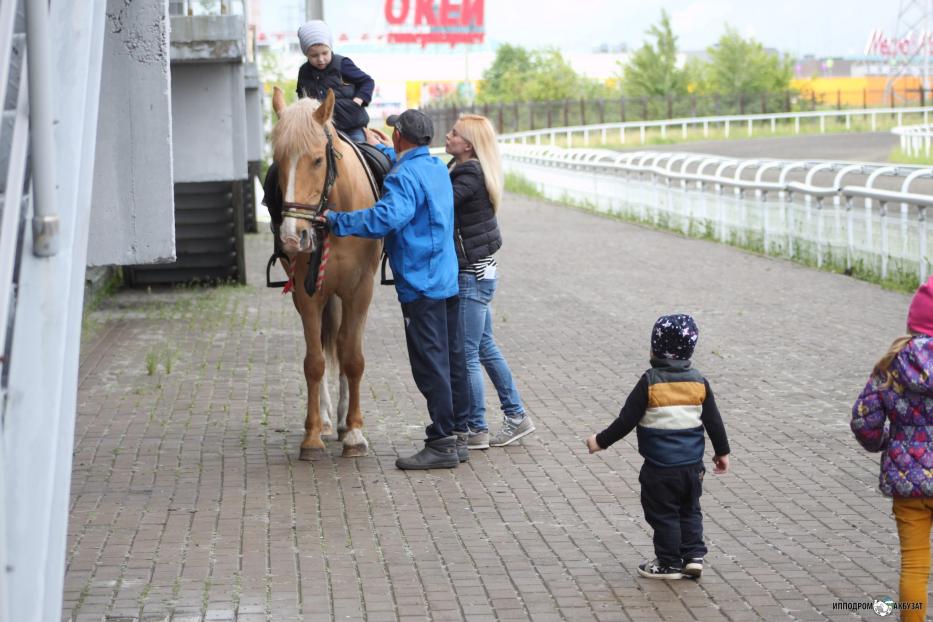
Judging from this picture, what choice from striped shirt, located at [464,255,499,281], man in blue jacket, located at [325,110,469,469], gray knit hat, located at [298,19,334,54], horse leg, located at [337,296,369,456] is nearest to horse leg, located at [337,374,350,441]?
horse leg, located at [337,296,369,456]

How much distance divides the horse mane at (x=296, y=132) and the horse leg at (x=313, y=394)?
1.13m

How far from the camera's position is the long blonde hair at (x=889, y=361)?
17.5 ft

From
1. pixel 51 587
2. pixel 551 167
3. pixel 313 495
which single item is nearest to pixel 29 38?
pixel 51 587

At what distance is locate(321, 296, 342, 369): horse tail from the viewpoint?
367 inches

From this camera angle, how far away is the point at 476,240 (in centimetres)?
891

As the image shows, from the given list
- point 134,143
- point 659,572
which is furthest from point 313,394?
point 659,572

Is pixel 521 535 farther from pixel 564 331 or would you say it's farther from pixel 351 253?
pixel 564 331

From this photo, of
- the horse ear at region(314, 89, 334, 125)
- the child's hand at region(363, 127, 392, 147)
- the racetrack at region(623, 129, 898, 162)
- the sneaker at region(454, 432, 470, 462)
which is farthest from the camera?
the racetrack at region(623, 129, 898, 162)

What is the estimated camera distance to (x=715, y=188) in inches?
946

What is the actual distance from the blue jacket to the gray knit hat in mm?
1325

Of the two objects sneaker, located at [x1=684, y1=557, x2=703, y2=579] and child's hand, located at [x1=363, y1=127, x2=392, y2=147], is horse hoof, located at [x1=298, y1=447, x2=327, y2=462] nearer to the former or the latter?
child's hand, located at [x1=363, y1=127, x2=392, y2=147]

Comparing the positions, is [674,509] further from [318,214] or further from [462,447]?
[318,214]

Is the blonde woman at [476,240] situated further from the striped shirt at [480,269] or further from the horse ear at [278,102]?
the horse ear at [278,102]

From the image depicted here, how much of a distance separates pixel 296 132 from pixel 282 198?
37cm
